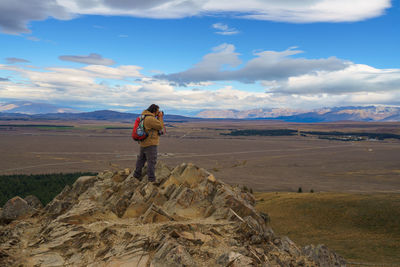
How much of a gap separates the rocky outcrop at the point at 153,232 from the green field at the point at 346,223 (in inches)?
395

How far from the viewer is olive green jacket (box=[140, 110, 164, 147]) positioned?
12820 mm

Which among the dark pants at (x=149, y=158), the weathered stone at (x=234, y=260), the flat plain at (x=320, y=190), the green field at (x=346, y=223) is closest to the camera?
the weathered stone at (x=234, y=260)

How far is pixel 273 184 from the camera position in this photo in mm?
62812

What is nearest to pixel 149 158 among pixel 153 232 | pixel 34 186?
pixel 153 232

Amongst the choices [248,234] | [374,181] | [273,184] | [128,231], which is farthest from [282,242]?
[374,181]

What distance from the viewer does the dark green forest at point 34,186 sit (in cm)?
4390

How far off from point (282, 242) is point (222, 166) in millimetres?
72316

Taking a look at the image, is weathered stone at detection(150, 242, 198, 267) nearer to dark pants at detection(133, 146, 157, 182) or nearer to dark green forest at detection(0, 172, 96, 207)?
dark pants at detection(133, 146, 157, 182)

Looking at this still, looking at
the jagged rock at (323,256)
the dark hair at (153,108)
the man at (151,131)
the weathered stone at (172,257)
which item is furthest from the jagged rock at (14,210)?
the jagged rock at (323,256)

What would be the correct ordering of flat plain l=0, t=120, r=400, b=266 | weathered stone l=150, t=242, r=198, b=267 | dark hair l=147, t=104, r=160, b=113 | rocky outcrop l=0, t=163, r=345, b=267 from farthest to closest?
1. flat plain l=0, t=120, r=400, b=266
2. dark hair l=147, t=104, r=160, b=113
3. rocky outcrop l=0, t=163, r=345, b=267
4. weathered stone l=150, t=242, r=198, b=267

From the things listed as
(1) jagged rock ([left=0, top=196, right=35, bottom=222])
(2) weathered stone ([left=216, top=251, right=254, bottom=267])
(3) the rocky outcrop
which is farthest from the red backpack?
(2) weathered stone ([left=216, top=251, right=254, bottom=267])

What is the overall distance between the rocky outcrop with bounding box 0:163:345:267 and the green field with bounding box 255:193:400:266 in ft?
32.9

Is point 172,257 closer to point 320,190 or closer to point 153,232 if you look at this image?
point 153,232

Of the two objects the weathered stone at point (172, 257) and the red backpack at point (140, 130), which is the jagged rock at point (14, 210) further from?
the weathered stone at point (172, 257)
